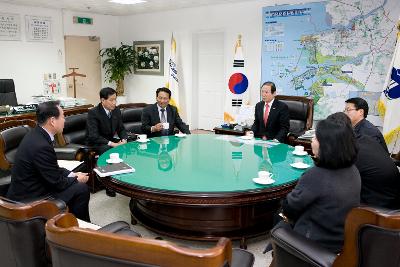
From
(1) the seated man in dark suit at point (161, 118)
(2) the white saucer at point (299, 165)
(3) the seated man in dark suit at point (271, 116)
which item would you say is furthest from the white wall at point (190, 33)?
(2) the white saucer at point (299, 165)

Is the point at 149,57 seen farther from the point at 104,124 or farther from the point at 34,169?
the point at 34,169

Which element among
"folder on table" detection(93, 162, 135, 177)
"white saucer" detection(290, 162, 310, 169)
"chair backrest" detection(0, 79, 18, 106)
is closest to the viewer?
"folder on table" detection(93, 162, 135, 177)

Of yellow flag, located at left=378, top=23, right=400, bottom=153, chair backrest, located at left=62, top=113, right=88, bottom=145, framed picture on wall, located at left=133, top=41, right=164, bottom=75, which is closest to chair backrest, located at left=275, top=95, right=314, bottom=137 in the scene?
yellow flag, located at left=378, top=23, right=400, bottom=153

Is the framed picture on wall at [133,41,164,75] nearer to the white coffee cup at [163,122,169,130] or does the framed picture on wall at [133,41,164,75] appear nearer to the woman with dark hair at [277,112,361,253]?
the white coffee cup at [163,122,169,130]

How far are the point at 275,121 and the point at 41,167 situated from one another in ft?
9.45

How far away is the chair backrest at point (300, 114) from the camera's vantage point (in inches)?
185

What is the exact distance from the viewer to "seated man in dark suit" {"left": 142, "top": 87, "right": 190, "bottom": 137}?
4443 mm

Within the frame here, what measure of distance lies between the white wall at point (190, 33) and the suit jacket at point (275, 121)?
6.92 feet

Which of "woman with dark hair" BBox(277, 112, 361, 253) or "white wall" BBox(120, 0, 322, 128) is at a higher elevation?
"white wall" BBox(120, 0, 322, 128)

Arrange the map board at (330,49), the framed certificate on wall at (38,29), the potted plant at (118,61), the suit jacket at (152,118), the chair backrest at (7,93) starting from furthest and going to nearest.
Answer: the potted plant at (118,61) < the framed certificate on wall at (38,29) < the chair backrest at (7,93) < the map board at (330,49) < the suit jacket at (152,118)

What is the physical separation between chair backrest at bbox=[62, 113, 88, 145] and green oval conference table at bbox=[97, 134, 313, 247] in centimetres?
105

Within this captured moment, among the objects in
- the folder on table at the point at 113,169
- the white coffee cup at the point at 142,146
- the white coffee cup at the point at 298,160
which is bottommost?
the folder on table at the point at 113,169

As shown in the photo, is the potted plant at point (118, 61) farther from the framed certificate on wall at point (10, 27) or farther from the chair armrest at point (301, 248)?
the chair armrest at point (301, 248)

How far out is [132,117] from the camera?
4953 millimetres
